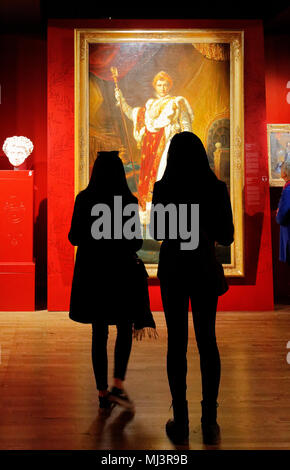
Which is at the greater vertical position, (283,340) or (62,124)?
(62,124)

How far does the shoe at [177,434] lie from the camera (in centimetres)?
223

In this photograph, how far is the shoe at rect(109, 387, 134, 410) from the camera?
273 centimetres

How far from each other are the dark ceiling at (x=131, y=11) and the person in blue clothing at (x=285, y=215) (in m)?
1.99

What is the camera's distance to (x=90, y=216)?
103 inches

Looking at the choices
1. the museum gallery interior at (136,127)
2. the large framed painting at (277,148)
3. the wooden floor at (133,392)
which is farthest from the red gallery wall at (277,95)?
the wooden floor at (133,392)

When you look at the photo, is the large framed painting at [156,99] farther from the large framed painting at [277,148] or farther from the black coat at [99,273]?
the black coat at [99,273]

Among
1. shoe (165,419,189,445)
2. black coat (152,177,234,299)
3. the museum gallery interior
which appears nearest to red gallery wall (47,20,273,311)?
the museum gallery interior

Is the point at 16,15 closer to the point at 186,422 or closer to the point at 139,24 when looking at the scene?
the point at 139,24

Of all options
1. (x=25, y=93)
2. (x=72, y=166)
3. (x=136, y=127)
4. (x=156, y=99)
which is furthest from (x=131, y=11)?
(x=72, y=166)

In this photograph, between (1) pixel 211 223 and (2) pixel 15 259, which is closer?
(1) pixel 211 223

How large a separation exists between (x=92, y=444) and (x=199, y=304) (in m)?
0.78

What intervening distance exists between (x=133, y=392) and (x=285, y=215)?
258 centimetres
